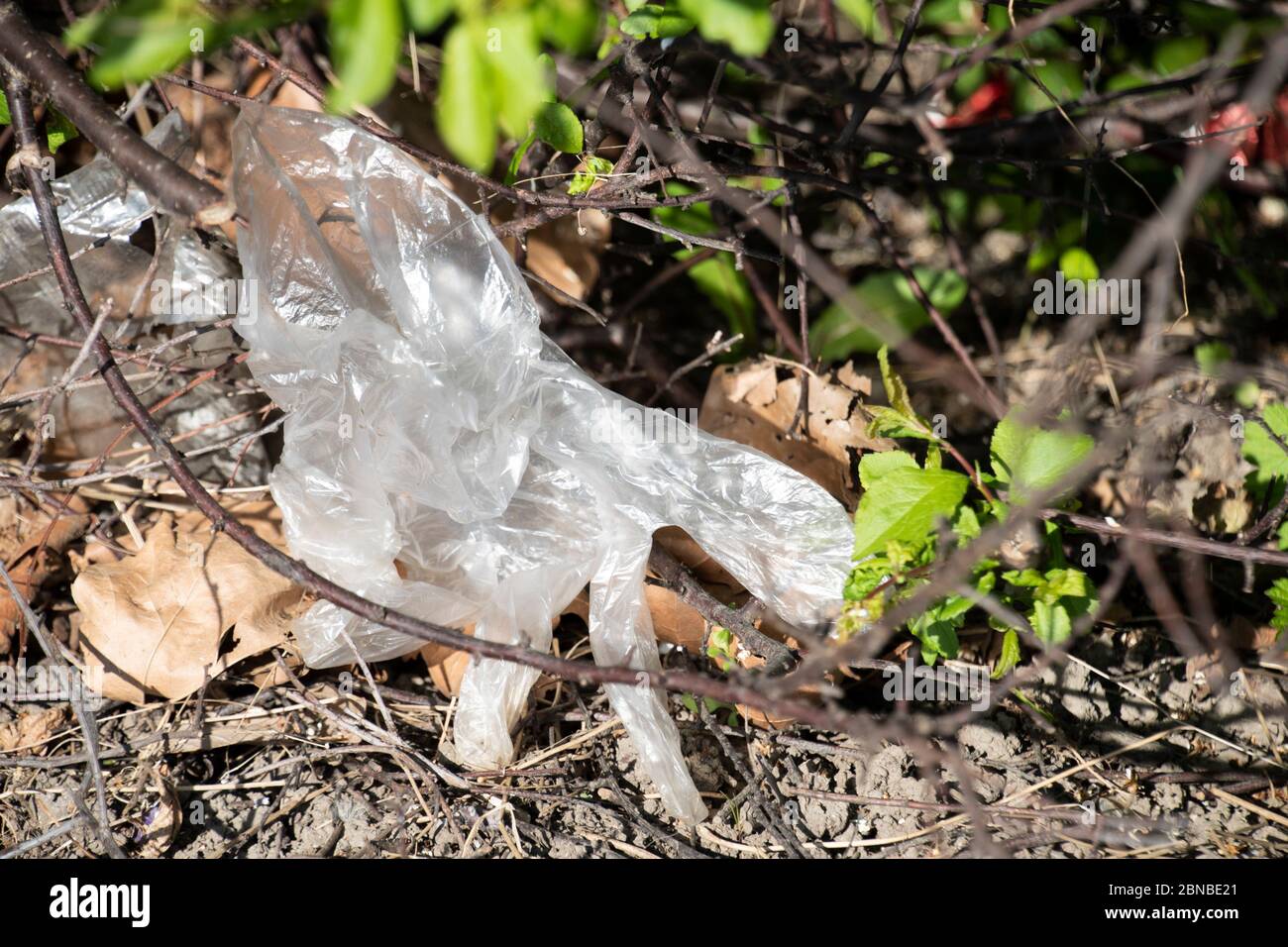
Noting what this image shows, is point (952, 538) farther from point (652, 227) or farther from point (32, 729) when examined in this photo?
point (32, 729)

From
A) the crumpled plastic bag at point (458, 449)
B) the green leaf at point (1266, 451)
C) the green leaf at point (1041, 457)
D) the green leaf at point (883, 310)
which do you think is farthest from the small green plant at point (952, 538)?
the green leaf at point (883, 310)

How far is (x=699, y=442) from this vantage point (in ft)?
5.63

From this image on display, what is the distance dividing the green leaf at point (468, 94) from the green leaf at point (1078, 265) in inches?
67.4

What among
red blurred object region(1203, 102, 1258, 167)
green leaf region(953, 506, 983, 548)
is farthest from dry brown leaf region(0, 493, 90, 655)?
red blurred object region(1203, 102, 1258, 167)

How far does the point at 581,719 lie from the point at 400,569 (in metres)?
0.46

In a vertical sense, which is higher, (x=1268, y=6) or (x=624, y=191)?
(x=1268, y=6)

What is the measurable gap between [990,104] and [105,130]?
1902mm

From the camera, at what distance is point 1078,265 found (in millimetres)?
2162

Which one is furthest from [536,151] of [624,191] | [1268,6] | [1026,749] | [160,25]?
[1026,749]

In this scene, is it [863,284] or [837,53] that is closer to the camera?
[837,53]

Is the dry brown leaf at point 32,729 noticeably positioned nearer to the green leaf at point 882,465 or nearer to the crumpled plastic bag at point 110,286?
the crumpled plastic bag at point 110,286

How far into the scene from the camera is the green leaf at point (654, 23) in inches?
55.0
